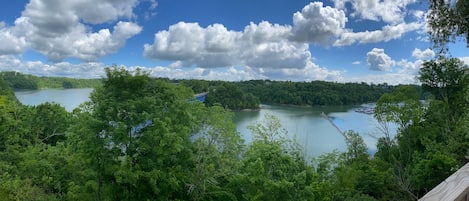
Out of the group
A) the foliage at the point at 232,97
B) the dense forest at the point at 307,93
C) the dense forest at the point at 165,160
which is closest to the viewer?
the dense forest at the point at 165,160

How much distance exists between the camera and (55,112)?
64.2ft

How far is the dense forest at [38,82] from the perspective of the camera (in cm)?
7494

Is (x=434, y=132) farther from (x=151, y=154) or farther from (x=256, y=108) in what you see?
(x=256, y=108)

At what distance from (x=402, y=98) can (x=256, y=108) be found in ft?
119

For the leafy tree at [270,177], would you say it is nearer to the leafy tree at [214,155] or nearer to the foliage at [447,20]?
the leafy tree at [214,155]

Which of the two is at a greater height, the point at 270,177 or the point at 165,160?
the point at 165,160

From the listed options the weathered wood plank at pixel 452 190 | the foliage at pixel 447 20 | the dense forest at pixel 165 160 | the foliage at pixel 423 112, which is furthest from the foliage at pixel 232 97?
the weathered wood plank at pixel 452 190

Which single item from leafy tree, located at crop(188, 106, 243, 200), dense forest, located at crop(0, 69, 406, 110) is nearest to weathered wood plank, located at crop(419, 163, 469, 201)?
leafy tree, located at crop(188, 106, 243, 200)

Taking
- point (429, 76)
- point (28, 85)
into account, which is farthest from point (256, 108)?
point (28, 85)

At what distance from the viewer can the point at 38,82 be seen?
274 feet

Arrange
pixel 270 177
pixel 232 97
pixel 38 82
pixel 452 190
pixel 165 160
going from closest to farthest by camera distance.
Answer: pixel 452 190 < pixel 165 160 < pixel 270 177 < pixel 232 97 < pixel 38 82

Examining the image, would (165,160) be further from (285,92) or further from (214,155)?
(285,92)

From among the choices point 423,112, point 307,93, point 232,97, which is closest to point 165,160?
point 423,112

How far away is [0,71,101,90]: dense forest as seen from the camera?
74.9m
